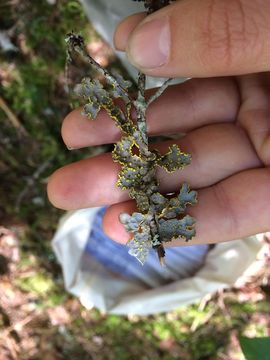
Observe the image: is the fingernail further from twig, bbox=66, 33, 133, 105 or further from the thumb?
twig, bbox=66, 33, 133, 105

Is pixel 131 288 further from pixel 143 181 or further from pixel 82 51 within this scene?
pixel 82 51

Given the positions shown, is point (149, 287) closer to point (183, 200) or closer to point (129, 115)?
point (183, 200)

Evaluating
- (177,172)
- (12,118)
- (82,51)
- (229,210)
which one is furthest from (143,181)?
(12,118)

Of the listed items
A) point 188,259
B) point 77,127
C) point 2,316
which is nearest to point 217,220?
point 77,127

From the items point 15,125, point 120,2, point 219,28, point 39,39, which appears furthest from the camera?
point 15,125

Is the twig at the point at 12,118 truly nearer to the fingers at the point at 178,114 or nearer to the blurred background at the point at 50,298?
the blurred background at the point at 50,298

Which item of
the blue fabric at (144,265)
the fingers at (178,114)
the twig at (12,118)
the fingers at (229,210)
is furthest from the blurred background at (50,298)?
the fingers at (229,210)
